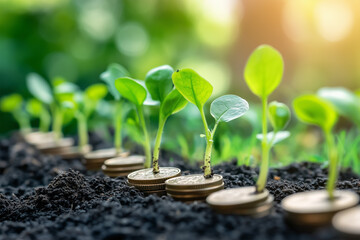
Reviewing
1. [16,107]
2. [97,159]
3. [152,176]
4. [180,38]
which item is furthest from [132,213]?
[180,38]

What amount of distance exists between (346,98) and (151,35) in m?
6.30

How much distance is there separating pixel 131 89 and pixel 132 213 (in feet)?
1.65

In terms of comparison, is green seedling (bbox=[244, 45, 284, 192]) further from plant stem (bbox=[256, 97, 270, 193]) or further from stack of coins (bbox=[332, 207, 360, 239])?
stack of coins (bbox=[332, 207, 360, 239])

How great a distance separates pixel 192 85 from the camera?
1146 mm

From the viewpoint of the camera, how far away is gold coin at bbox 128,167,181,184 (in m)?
1.27

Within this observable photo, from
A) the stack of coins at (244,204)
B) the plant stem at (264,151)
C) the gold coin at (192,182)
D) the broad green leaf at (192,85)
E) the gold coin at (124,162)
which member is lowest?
the stack of coins at (244,204)

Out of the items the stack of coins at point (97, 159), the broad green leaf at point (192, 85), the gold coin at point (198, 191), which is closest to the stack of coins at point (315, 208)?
the gold coin at point (198, 191)

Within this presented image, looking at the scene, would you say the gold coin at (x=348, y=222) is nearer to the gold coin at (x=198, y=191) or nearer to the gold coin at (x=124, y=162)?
the gold coin at (x=198, y=191)

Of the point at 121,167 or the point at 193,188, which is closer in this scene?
the point at 193,188

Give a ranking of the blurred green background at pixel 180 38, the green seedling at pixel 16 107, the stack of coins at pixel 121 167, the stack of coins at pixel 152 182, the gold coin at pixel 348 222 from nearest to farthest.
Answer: the gold coin at pixel 348 222
the stack of coins at pixel 152 182
the stack of coins at pixel 121 167
the green seedling at pixel 16 107
the blurred green background at pixel 180 38

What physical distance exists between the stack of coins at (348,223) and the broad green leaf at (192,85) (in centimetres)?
53

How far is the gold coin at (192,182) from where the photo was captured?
1108mm

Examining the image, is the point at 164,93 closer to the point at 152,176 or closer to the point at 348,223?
the point at 152,176

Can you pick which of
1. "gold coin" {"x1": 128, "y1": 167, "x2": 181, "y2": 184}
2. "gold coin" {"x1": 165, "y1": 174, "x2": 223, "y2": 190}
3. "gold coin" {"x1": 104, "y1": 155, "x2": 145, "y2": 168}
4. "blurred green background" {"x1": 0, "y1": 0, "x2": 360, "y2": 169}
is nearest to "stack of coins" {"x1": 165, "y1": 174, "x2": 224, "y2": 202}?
"gold coin" {"x1": 165, "y1": 174, "x2": 223, "y2": 190}
